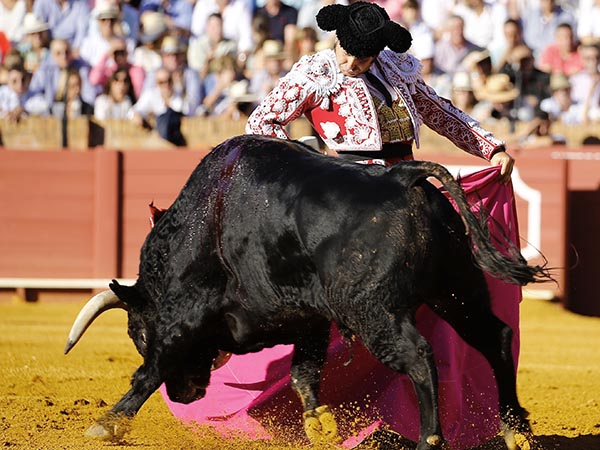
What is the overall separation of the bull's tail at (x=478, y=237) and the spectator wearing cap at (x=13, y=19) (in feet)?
23.6

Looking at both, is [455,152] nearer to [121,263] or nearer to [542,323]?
[542,323]

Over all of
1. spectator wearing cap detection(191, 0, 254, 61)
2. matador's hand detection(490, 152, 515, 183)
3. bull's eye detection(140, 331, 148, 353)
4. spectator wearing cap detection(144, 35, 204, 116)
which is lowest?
bull's eye detection(140, 331, 148, 353)

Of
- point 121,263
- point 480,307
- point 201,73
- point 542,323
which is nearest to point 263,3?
point 201,73

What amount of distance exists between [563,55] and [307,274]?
5.62m

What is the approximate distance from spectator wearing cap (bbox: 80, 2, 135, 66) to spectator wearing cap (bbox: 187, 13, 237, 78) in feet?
1.96

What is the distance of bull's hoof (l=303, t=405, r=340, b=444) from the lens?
349cm

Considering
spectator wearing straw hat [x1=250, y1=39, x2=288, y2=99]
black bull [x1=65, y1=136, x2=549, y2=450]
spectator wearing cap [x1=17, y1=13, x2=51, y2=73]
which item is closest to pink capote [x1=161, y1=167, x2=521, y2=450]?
black bull [x1=65, y1=136, x2=549, y2=450]

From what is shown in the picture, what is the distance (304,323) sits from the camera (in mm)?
3279

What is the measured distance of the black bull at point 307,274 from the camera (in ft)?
9.57

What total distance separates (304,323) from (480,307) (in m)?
0.50

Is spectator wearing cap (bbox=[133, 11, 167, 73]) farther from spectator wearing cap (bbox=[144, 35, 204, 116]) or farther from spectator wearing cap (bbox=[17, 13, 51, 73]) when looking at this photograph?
spectator wearing cap (bbox=[17, 13, 51, 73])

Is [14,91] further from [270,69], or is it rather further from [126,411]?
[126,411]

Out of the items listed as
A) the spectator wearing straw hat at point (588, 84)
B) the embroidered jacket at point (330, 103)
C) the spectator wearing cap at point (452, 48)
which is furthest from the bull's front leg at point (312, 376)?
the spectator wearing cap at point (452, 48)

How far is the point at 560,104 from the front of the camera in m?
8.01
